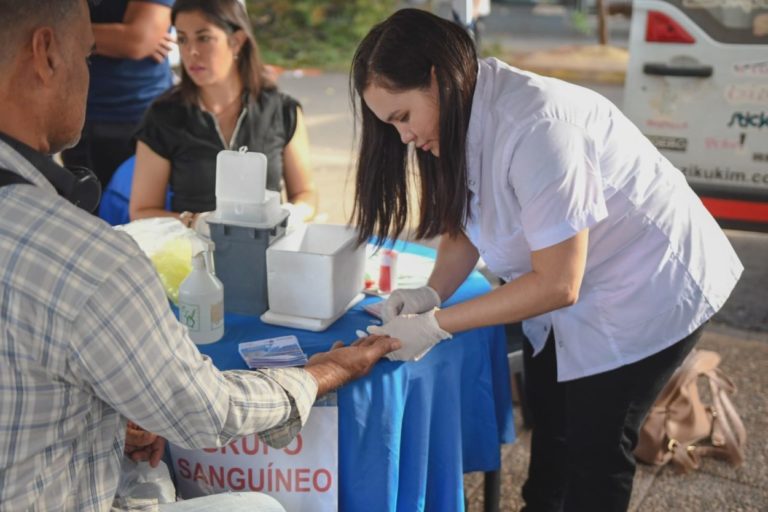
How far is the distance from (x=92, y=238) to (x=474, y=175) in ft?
3.00

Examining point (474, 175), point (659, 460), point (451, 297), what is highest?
point (474, 175)

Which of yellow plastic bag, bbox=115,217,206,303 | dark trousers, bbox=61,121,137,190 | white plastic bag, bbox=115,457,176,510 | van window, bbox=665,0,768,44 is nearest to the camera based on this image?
white plastic bag, bbox=115,457,176,510

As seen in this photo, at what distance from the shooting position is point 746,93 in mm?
3932

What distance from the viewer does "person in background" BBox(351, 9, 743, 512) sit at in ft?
5.49

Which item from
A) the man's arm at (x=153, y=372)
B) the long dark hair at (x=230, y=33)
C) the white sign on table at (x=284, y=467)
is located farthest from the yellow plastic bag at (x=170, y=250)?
the long dark hair at (x=230, y=33)

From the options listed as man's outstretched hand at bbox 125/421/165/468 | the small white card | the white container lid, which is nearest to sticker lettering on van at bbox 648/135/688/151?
the white container lid

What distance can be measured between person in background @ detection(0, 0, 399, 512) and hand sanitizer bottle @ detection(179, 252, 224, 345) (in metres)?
0.51

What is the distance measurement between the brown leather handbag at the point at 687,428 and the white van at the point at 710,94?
56.4 inches

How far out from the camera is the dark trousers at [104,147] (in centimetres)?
343

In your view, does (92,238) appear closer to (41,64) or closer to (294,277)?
(41,64)

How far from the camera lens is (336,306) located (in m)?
1.92

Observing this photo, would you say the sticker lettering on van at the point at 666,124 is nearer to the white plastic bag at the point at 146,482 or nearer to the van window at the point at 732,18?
the van window at the point at 732,18

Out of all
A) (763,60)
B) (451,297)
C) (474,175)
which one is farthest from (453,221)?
(763,60)

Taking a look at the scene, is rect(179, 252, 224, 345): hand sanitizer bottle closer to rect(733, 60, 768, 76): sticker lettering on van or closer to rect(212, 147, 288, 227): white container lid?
rect(212, 147, 288, 227): white container lid
